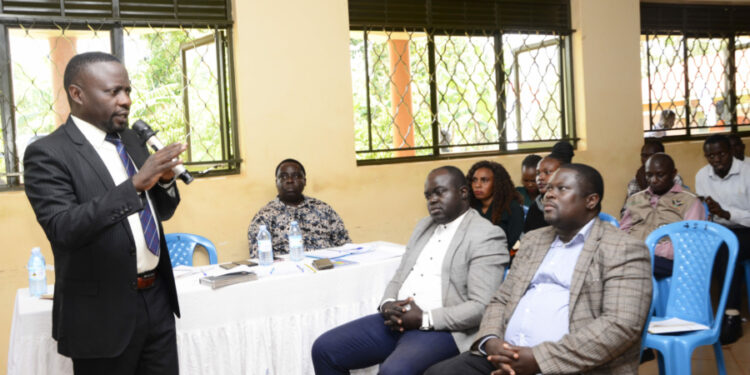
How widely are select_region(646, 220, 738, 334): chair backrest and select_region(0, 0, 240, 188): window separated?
9.28 ft

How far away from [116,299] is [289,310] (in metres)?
1.44

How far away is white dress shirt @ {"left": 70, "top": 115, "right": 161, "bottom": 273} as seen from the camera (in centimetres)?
200

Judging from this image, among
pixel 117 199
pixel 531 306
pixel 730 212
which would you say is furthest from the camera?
pixel 730 212

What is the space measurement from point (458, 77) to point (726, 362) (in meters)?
3.00

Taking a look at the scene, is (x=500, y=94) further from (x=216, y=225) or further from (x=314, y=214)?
(x=216, y=225)

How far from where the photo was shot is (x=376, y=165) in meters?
5.12

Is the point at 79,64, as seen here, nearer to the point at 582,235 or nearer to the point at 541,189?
the point at 582,235

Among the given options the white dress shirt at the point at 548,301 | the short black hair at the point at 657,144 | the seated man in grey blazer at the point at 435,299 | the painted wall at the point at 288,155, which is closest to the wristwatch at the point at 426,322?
the seated man in grey blazer at the point at 435,299

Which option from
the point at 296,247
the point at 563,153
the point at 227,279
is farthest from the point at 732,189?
the point at 227,279

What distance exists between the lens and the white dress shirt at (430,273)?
2.89m

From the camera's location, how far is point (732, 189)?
5051 millimetres

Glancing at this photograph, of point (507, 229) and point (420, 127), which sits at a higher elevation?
point (420, 127)

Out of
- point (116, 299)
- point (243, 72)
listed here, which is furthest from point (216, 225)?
point (116, 299)

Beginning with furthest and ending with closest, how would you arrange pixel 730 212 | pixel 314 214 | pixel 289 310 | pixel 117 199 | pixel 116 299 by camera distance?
pixel 730 212 < pixel 314 214 < pixel 289 310 < pixel 116 299 < pixel 117 199
